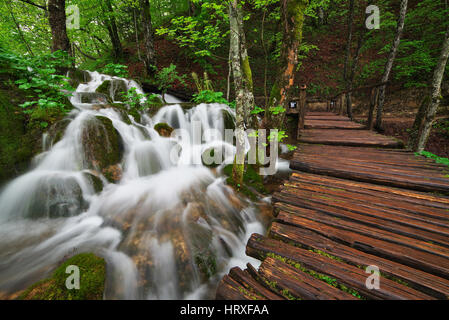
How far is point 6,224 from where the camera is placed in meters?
3.72

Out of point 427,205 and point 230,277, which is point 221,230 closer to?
point 230,277

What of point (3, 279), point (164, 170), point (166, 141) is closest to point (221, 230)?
point (164, 170)

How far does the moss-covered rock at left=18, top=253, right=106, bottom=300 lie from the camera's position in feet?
7.06

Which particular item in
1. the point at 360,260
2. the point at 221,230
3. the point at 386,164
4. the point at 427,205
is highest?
the point at 386,164

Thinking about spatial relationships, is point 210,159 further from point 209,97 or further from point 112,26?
point 112,26

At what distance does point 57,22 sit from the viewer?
312 inches

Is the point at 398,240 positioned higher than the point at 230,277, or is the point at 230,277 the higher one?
the point at 398,240

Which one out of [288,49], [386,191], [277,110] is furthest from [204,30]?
[386,191]

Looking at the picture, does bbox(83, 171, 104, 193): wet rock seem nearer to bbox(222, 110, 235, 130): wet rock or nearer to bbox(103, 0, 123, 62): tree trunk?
bbox(222, 110, 235, 130): wet rock

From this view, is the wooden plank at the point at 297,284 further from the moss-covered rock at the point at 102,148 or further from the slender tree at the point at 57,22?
the slender tree at the point at 57,22

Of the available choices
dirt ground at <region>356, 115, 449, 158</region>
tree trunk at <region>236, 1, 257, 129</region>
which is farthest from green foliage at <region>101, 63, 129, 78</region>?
dirt ground at <region>356, 115, 449, 158</region>

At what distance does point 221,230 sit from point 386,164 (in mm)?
3570

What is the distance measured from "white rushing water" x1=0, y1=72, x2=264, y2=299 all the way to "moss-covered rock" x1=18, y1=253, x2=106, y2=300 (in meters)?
0.27
